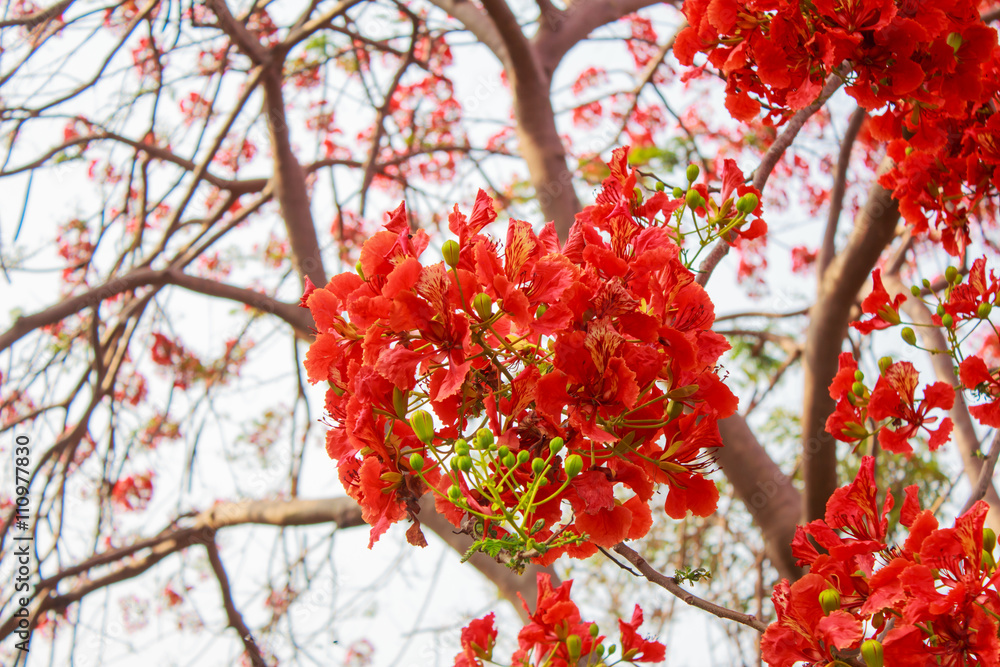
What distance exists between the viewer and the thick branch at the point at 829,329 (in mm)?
2514

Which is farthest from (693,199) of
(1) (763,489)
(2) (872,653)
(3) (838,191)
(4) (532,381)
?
(3) (838,191)

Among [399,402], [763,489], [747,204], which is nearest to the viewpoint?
[399,402]

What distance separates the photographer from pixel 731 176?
1.09m

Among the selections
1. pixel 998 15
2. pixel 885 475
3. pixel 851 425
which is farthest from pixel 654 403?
pixel 885 475

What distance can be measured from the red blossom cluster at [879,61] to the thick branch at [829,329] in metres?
1.07

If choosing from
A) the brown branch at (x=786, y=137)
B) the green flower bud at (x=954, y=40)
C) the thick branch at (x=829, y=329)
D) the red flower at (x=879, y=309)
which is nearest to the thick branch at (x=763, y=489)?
the thick branch at (x=829, y=329)

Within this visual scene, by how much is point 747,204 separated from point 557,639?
663mm

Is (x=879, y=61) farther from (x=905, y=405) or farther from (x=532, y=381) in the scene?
(x=532, y=381)

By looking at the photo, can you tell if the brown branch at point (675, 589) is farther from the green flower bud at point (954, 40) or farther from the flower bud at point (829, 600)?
the green flower bud at point (954, 40)

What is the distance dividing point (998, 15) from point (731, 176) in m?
2.09

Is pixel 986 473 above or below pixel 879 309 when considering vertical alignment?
below

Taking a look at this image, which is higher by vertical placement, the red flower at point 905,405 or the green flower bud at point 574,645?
the red flower at point 905,405

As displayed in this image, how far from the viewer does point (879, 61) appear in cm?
118

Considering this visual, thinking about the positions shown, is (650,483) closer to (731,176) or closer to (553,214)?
(731,176)
